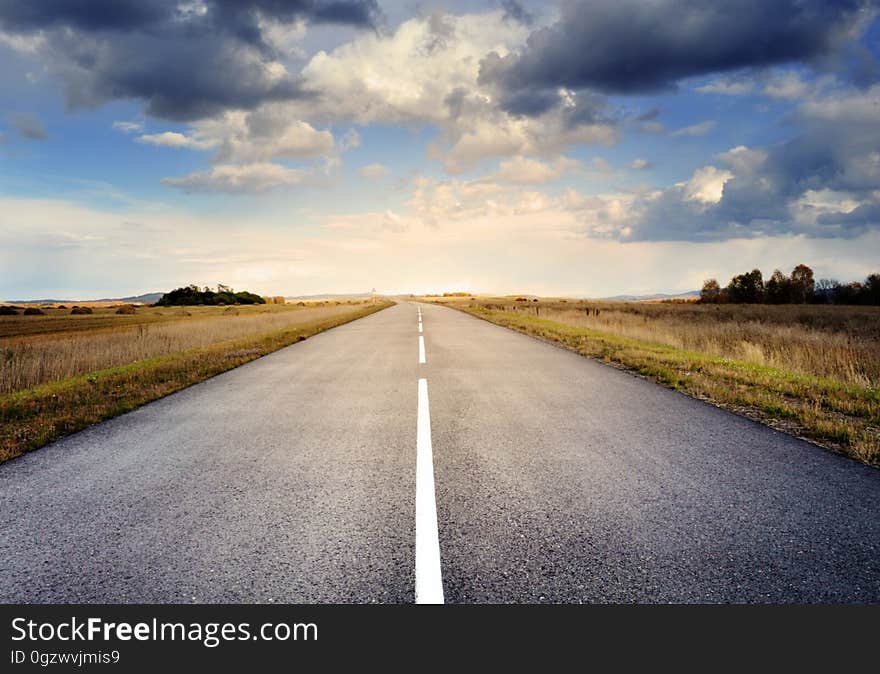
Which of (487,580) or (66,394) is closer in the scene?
(487,580)

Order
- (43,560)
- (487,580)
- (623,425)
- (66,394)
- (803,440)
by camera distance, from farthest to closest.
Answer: (66,394), (623,425), (803,440), (43,560), (487,580)

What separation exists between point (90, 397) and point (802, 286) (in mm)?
109767

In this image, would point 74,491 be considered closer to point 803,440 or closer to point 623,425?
point 623,425

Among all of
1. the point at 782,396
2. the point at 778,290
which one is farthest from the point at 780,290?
the point at 782,396

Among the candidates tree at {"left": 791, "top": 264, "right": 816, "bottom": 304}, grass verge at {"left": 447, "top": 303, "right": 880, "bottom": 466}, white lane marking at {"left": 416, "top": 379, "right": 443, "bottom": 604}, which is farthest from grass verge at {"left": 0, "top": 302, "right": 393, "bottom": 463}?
tree at {"left": 791, "top": 264, "right": 816, "bottom": 304}

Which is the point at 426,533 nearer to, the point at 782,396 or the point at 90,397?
the point at 782,396

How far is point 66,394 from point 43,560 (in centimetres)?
741

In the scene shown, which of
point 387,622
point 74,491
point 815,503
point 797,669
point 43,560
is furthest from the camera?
point 74,491

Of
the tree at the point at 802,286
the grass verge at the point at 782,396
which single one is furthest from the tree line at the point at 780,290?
the grass verge at the point at 782,396

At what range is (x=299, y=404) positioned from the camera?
8000 millimetres

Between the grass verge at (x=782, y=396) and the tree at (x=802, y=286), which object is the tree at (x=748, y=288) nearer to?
the tree at (x=802, y=286)

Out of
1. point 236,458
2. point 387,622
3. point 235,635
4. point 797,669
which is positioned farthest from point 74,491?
point 797,669

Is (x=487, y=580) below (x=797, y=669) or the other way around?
the other way around

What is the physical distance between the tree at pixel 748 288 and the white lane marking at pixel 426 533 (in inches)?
4177
